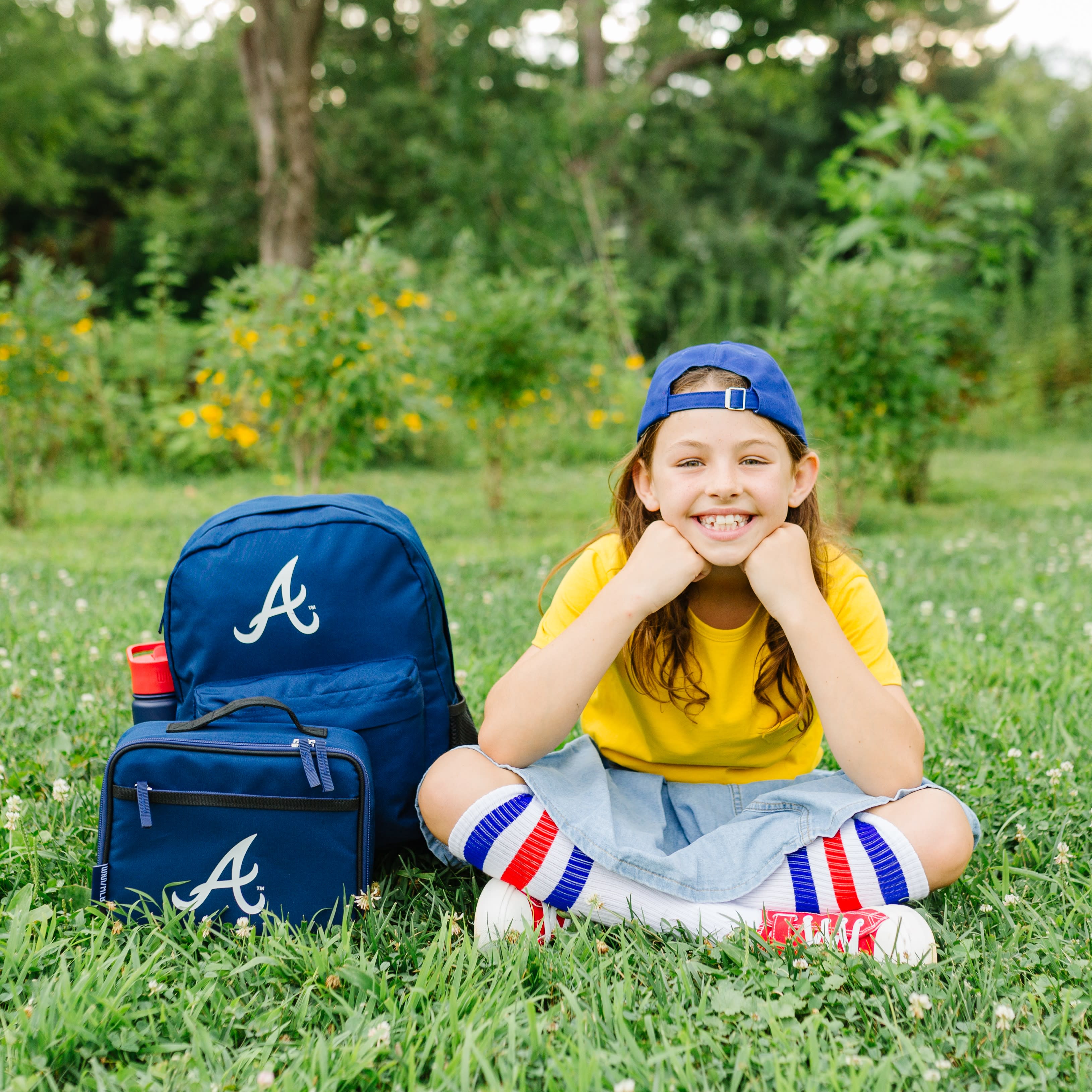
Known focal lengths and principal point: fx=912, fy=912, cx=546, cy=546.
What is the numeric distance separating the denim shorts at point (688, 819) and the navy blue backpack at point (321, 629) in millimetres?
175

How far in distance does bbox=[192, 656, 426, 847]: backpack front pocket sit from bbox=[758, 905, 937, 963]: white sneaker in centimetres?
73

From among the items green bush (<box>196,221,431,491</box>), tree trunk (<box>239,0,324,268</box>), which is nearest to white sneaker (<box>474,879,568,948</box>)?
green bush (<box>196,221,431,491</box>)

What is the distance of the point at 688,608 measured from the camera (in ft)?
6.25

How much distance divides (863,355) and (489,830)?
14.9 ft

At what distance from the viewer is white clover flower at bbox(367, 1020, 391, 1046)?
133cm

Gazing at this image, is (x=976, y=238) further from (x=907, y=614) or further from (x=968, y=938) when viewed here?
(x=968, y=938)

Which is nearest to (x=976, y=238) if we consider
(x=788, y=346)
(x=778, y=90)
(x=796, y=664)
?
(x=788, y=346)

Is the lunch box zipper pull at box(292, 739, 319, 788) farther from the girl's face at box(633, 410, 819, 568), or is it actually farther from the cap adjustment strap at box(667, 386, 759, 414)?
the cap adjustment strap at box(667, 386, 759, 414)

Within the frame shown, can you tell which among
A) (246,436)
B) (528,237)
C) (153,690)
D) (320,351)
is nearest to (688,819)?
(153,690)

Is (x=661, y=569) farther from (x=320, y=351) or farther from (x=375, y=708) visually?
(x=320, y=351)

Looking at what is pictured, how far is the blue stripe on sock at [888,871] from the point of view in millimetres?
1612

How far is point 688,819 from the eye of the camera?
1859 millimetres

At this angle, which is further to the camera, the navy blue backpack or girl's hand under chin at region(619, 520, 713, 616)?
the navy blue backpack

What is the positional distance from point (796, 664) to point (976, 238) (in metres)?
6.16
